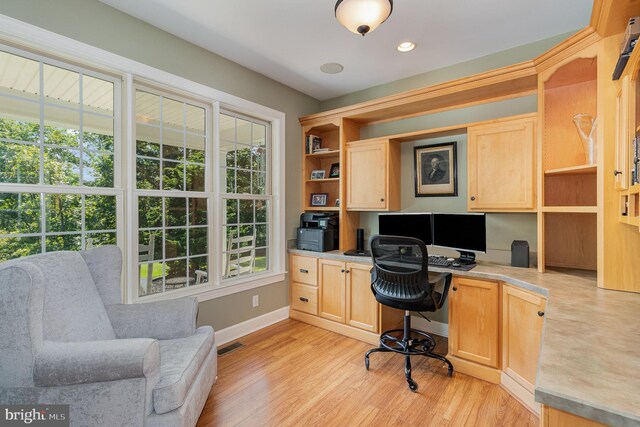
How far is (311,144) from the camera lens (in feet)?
12.3

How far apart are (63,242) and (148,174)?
2.46 feet

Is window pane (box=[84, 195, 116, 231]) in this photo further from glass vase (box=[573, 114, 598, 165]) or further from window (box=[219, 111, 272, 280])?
glass vase (box=[573, 114, 598, 165])

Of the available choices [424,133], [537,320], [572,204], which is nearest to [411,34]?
[424,133]

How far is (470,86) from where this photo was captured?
2588 millimetres

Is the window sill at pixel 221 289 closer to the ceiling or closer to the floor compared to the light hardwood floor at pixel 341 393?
closer to the ceiling

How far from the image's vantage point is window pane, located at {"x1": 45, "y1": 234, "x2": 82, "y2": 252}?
1.99m

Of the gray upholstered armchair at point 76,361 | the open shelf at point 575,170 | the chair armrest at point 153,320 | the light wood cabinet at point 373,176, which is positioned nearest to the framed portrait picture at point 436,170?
the light wood cabinet at point 373,176

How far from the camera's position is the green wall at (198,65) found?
6.41ft

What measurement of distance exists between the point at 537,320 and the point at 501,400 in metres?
0.63

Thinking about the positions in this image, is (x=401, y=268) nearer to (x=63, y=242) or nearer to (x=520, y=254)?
(x=520, y=254)

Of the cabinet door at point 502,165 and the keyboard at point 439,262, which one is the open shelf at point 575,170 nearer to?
the cabinet door at point 502,165

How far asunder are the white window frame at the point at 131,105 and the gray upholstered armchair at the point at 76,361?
74 cm

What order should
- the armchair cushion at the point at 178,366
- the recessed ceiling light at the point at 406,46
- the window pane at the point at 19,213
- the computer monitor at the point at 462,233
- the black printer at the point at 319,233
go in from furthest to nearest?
1. the black printer at the point at 319,233
2. the recessed ceiling light at the point at 406,46
3. the computer monitor at the point at 462,233
4. the window pane at the point at 19,213
5. the armchair cushion at the point at 178,366

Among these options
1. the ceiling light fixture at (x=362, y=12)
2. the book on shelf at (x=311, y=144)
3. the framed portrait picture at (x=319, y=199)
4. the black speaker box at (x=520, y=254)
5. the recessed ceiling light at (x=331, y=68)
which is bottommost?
the black speaker box at (x=520, y=254)
